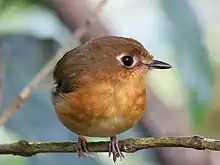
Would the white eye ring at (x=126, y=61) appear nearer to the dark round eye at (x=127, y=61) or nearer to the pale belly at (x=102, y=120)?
the dark round eye at (x=127, y=61)

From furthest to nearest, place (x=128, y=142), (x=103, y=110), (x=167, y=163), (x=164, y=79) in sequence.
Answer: (x=164, y=79) → (x=167, y=163) → (x=103, y=110) → (x=128, y=142)

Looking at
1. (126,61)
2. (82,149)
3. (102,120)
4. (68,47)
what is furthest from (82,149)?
(68,47)

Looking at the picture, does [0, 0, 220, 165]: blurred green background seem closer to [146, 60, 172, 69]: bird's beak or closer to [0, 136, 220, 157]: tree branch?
[146, 60, 172, 69]: bird's beak

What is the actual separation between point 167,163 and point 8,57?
110cm

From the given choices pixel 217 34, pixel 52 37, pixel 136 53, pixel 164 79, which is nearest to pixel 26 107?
pixel 52 37

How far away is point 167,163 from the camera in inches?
118

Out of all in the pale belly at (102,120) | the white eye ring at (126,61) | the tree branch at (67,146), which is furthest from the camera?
the white eye ring at (126,61)

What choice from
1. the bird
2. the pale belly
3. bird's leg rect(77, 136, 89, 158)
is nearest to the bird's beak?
the bird

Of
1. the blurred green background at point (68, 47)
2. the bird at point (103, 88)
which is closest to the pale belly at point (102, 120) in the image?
the bird at point (103, 88)

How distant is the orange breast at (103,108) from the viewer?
193 centimetres

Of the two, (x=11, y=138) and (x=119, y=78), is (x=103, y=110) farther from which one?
(x=11, y=138)

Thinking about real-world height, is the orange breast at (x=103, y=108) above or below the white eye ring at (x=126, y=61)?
below

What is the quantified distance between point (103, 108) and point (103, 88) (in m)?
0.09

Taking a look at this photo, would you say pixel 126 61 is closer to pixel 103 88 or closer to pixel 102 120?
pixel 103 88
